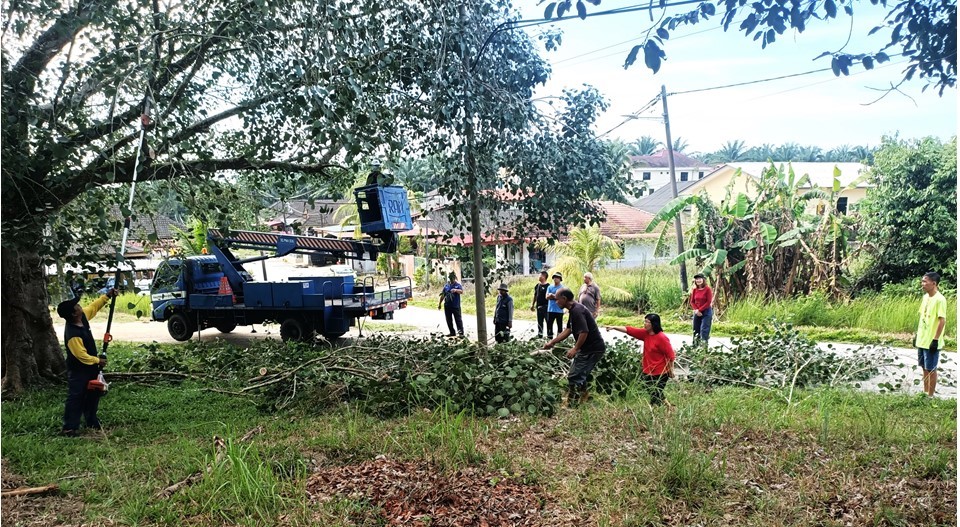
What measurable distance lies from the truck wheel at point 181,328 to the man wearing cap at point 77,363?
8612 mm

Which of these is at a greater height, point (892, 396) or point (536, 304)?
point (536, 304)

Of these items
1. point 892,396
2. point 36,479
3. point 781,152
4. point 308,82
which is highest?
point 781,152

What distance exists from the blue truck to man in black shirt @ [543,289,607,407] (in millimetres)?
5443

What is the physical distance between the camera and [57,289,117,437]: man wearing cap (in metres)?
6.12

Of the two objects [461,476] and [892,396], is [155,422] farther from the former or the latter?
[892,396]

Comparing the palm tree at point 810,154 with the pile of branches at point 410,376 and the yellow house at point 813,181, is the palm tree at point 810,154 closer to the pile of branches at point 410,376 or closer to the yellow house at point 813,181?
the yellow house at point 813,181

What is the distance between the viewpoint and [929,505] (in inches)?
159

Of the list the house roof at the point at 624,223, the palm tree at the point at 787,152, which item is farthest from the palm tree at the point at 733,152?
the house roof at the point at 624,223

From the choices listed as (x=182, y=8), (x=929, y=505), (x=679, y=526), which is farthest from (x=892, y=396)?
(x=182, y=8)

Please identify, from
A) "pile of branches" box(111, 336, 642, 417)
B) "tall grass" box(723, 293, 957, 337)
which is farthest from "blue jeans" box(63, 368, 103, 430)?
"tall grass" box(723, 293, 957, 337)

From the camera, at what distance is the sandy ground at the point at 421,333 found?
8781 mm

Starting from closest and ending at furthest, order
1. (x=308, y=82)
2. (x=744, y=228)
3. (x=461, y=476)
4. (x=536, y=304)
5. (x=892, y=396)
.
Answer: (x=461, y=476), (x=308, y=82), (x=892, y=396), (x=536, y=304), (x=744, y=228)

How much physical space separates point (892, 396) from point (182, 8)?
8.63m

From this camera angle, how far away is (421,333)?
48.8 ft
